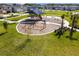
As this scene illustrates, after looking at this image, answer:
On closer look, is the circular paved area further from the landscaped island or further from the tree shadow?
the tree shadow

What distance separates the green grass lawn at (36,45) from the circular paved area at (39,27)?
9 cm

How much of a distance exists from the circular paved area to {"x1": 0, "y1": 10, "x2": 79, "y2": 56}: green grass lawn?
0.28 ft

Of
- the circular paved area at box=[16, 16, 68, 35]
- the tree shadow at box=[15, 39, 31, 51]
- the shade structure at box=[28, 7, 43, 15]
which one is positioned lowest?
the tree shadow at box=[15, 39, 31, 51]

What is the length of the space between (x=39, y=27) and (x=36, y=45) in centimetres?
38

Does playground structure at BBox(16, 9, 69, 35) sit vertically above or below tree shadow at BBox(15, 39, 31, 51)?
above

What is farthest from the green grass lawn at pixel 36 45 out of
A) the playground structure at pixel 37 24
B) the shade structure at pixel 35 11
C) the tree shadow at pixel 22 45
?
the shade structure at pixel 35 11

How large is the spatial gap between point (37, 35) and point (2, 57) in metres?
0.84

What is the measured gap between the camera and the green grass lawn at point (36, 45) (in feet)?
10.6

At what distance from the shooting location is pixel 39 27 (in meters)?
3.34

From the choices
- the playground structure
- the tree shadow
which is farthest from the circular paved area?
the tree shadow

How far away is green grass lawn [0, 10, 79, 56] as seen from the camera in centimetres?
324

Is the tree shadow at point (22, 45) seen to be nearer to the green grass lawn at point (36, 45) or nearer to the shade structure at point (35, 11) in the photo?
the green grass lawn at point (36, 45)

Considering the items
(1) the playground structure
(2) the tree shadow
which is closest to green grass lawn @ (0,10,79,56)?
(2) the tree shadow

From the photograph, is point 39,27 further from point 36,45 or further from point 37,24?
point 36,45
